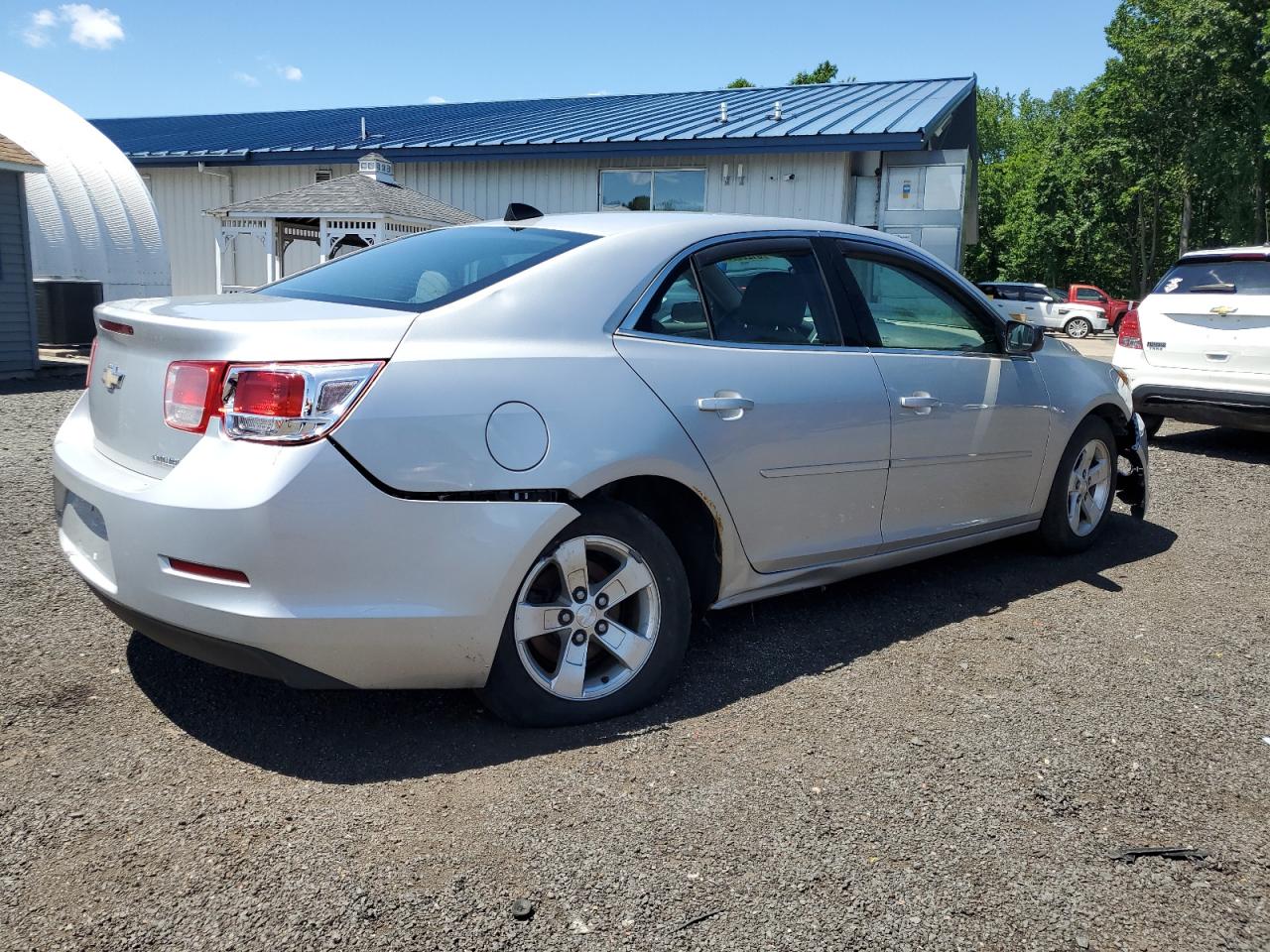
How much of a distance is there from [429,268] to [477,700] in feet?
4.76

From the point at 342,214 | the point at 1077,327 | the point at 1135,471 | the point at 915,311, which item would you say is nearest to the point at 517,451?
the point at 915,311

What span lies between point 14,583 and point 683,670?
2.86m

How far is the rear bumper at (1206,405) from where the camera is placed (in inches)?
324

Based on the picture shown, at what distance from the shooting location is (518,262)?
331 centimetres

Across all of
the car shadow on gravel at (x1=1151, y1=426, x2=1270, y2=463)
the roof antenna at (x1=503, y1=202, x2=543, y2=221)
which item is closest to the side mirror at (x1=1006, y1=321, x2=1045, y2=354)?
the roof antenna at (x1=503, y1=202, x2=543, y2=221)

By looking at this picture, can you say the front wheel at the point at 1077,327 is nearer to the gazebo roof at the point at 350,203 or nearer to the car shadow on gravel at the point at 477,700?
the gazebo roof at the point at 350,203

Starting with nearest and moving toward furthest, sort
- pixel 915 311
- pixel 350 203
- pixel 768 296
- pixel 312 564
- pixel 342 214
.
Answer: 1. pixel 312 564
2. pixel 768 296
3. pixel 915 311
4. pixel 342 214
5. pixel 350 203

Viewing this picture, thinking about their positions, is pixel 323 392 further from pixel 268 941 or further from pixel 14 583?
pixel 14 583

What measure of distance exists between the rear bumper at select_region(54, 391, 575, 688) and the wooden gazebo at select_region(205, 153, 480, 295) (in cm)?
1279

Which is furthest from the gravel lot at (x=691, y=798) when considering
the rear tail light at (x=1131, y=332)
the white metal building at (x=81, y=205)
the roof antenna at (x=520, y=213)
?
the white metal building at (x=81, y=205)

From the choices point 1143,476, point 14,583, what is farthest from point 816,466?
point 14,583

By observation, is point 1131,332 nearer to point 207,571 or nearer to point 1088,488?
point 1088,488

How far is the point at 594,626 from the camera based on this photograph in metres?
3.17

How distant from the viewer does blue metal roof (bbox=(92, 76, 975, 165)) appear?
17578 millimetres
